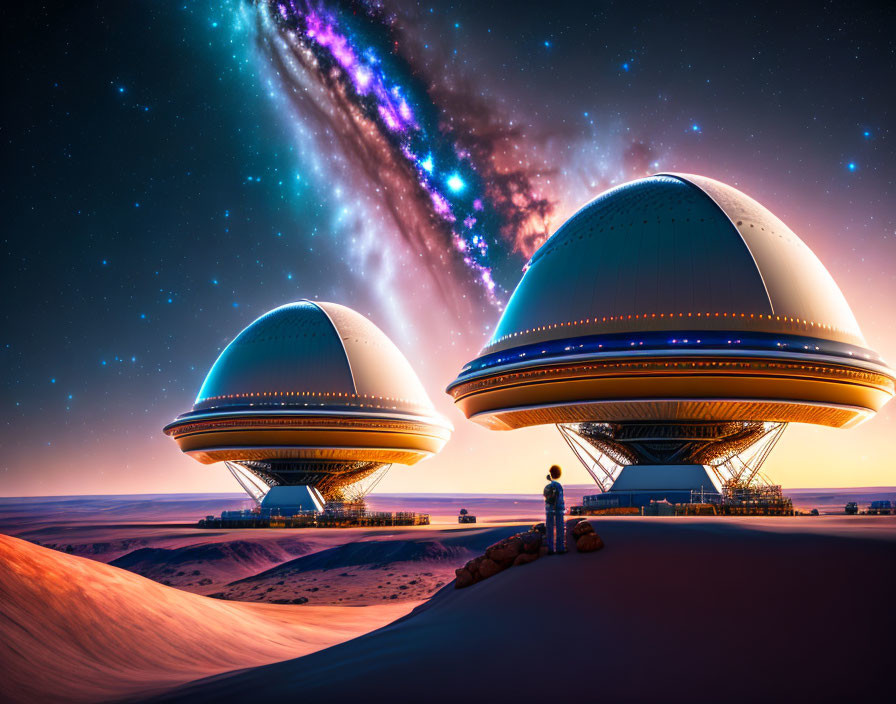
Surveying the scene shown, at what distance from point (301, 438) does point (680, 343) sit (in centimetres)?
2586

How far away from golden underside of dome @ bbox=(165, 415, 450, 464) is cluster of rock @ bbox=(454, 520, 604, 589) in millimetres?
35440

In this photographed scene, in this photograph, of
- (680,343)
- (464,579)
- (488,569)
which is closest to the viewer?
(488,569)

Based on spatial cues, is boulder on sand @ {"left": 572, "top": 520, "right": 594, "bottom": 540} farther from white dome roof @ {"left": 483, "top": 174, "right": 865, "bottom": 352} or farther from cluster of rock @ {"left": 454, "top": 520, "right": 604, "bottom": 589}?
white dome roof @ {"left": 483, "top": 174, "right": 865, "bottom": 352}

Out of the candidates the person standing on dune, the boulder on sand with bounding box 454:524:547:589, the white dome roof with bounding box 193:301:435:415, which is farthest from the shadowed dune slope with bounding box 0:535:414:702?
the white dome roof with bounding box 193:301:435:415

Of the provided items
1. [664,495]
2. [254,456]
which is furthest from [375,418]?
[664,495]

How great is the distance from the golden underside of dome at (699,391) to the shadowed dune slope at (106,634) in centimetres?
1658

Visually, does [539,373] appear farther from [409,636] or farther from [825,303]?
[409,636]

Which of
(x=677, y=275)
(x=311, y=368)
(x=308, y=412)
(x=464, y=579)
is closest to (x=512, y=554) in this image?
(x=464, y=579)

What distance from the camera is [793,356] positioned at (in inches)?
1132

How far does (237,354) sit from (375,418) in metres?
11.0

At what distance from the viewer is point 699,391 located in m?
29.2

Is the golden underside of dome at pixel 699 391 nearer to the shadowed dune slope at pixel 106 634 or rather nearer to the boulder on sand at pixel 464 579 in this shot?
the shadowed dune slope at pixel 106 634

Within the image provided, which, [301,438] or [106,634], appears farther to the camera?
[301,438]

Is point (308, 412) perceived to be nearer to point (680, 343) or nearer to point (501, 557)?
point (680, 343)
